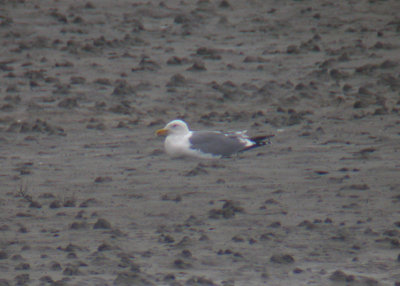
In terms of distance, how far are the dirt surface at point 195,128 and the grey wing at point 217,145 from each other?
0.21m

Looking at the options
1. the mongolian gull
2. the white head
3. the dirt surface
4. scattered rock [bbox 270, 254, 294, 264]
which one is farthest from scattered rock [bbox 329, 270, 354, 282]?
the white head

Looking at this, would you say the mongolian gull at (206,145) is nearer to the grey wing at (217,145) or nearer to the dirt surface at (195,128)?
the grey wing at (217,145)

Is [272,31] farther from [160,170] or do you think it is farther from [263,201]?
[263,201]

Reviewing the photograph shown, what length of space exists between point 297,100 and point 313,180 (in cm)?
401

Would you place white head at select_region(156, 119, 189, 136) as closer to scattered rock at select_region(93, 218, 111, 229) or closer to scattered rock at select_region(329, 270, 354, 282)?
scattered rock at select_region(93, 218, 111, 229)

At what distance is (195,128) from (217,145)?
1682 millimetres

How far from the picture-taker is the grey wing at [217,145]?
40.3 feet

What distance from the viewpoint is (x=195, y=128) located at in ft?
45.7

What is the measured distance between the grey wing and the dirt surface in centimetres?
21

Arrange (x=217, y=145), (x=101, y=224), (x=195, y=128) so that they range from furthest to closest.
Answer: (x=195, y=128) < (x=217, y=145) < (x=101, y=224)

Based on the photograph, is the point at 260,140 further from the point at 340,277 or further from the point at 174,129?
the point at 340,277

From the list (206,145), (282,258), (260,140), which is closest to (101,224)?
(282,258)

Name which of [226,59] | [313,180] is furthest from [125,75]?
[313,180]

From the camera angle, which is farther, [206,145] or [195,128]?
[195,128]
